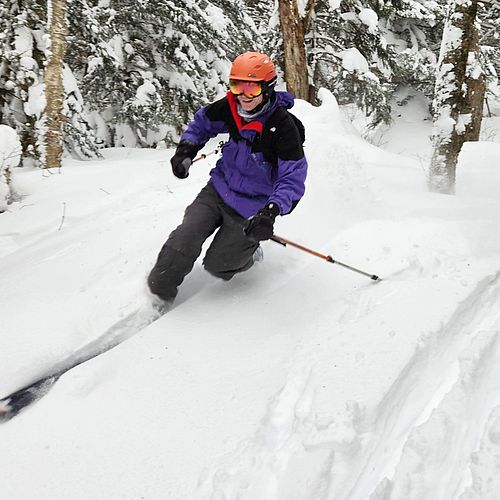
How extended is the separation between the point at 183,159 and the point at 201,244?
73cm

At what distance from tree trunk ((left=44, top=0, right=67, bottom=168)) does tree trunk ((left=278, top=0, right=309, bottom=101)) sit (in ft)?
12.9

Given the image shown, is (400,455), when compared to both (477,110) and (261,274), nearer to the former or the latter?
(261,274)

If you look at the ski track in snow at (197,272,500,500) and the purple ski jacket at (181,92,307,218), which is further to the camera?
the purple ski jacket at (181,92,307,218)

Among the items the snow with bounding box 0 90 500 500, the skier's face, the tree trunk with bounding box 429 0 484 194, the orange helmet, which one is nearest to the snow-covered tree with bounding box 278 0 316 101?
the tree trunk with bounding box 429 0 484 194

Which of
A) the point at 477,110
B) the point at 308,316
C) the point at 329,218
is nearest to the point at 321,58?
the point at 477,110

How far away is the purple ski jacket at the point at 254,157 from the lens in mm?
3656

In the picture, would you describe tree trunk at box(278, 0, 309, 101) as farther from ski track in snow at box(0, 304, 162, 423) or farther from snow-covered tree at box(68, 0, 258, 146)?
ski track in snow at box(0, 304, 162, 423)

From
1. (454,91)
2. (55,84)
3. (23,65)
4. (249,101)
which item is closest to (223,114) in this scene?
(249,101)

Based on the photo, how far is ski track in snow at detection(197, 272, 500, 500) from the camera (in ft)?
7.81

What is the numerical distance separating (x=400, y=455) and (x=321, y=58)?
31.2ft

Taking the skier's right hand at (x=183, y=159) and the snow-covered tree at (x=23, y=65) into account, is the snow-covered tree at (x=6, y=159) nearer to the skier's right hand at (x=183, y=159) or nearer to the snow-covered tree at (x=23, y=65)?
the snow-covered tree at (x=23, y=65)

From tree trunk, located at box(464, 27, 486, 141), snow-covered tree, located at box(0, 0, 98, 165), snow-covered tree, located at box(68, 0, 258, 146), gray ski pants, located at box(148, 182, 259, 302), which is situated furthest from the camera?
snow-covered tree, located at box(68, 0, 258, 146)

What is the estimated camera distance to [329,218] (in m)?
5.46

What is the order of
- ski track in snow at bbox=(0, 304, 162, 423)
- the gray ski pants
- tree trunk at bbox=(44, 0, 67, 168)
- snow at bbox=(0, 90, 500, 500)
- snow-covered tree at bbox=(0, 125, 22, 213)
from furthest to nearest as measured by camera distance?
tree trunk at bbox=(44, 0, 67, 168) → snow-covered tree at bbox=(0, 125, 22, 213) → the gray ski pants → ski track in snow at bbox=(0, 304, 162, 423) → snow at bbox=(0, 90, 500, 500)
